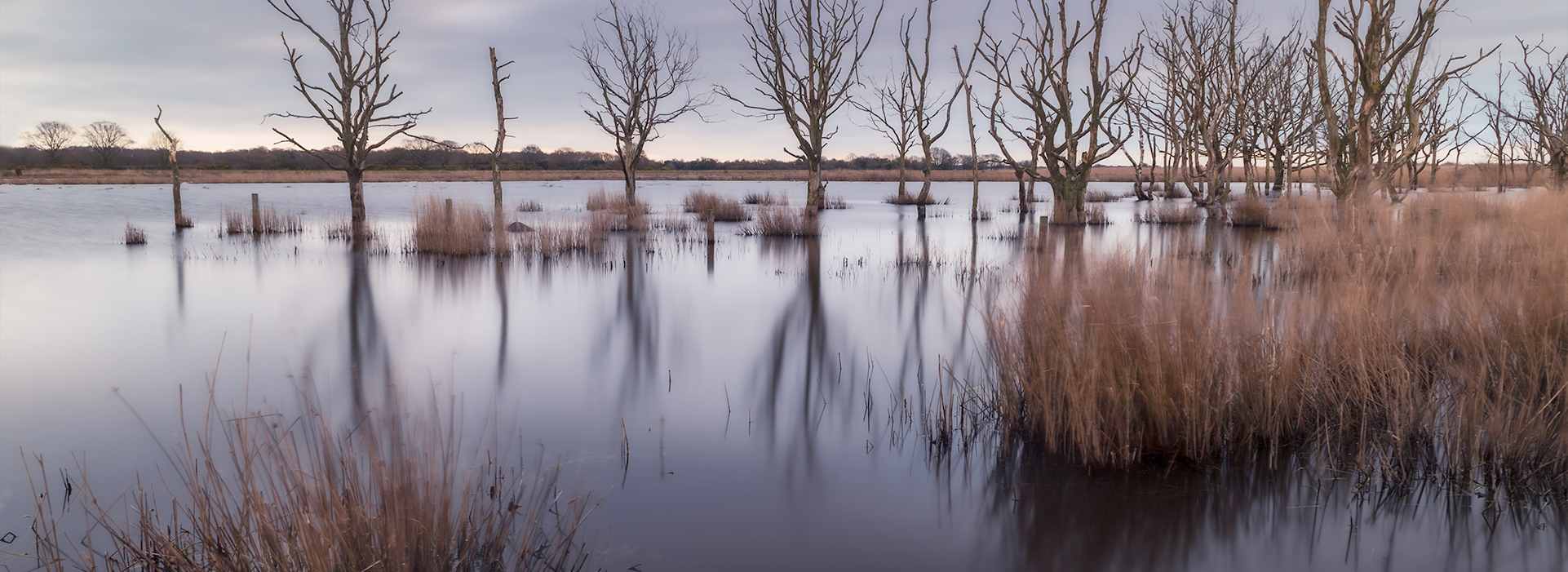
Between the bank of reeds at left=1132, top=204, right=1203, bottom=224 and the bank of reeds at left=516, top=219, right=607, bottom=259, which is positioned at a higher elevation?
the bank of reeds at left=1132, top=204, right=1203, bottom=224

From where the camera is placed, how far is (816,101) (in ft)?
67.6

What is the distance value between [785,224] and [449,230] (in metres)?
7.60

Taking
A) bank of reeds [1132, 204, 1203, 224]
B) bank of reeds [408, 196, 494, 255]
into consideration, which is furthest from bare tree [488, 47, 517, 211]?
bank of reeds [1132, 204, 1203, 224]

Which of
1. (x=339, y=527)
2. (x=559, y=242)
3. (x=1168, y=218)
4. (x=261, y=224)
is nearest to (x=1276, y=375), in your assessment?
(x=339, y=527)

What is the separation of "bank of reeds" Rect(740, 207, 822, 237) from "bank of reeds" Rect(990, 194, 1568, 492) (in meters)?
14.4

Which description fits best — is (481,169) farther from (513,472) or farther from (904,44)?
(513,472)

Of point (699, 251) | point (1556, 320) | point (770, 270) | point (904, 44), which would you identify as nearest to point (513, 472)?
point (1556, 320)

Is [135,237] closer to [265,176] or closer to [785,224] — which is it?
[785,224]

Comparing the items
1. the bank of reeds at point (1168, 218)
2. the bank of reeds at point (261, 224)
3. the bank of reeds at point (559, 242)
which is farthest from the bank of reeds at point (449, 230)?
the bank of reeds at point (1168, 218)

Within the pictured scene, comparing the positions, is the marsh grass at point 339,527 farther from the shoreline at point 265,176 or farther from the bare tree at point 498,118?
the shoreline at point 265,176

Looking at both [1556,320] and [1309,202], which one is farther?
[1309,202]

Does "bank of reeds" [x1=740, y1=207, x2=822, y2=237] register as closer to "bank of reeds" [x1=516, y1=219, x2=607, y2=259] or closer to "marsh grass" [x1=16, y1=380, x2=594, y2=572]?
"bank of reeds" [x1=516, y1=219, x2=607, y2=259]

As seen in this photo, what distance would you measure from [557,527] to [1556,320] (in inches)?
210

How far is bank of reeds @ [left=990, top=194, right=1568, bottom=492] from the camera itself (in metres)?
3.65
